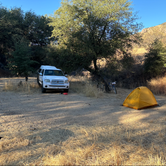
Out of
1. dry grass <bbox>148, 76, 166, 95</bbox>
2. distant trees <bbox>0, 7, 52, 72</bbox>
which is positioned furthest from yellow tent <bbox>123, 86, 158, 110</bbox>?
distant trees <bbox>0, 7, 52, 72</bbox>

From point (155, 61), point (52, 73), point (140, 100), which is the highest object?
point (155, 61)

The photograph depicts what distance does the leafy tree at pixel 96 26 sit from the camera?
37.8ft

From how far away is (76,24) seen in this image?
12133 mm

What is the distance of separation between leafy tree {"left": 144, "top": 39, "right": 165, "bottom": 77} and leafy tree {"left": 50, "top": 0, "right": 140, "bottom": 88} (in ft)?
25.1

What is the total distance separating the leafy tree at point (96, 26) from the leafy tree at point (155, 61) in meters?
7.66

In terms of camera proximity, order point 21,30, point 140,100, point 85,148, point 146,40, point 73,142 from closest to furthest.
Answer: point 85,148, point 73,142, point 140,100, point 21,30, point 146,40

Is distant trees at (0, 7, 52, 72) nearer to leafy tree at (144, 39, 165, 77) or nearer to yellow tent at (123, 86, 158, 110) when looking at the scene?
leafy tree at (144, 39, 165, 77)

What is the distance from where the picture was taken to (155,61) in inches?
728

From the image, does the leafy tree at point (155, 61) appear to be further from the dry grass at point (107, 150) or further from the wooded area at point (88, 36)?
the dry grass at point (107, 150)

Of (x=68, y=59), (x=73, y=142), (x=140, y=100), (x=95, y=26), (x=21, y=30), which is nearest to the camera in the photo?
(x=73, y=142)

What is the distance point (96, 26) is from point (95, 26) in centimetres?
26

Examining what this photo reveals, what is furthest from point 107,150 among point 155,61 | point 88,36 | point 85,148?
point 155,61

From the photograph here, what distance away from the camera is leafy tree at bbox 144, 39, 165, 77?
18425 mm

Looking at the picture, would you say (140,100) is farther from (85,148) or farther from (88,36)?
(88,36)
